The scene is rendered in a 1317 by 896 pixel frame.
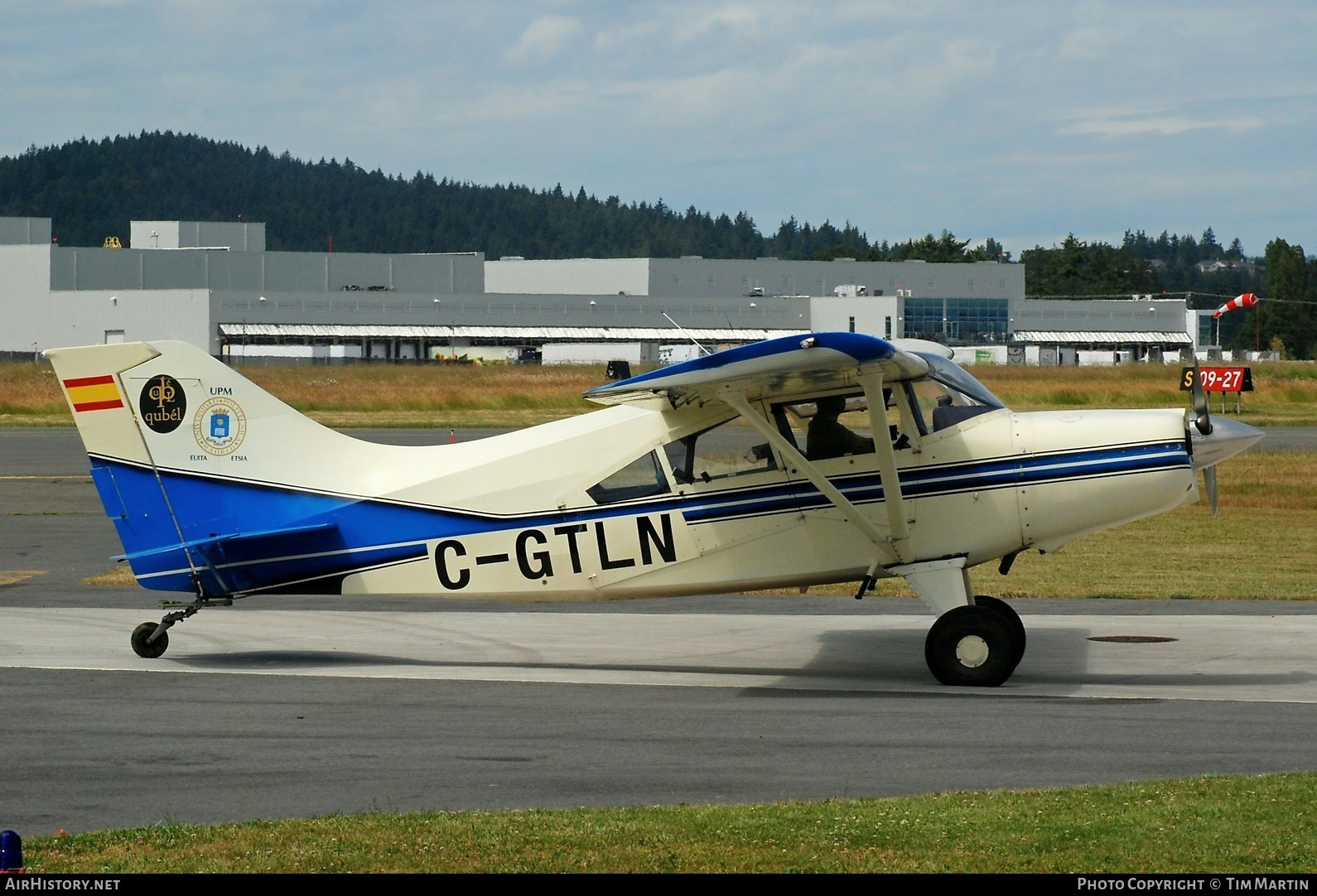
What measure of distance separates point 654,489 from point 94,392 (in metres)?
4.73

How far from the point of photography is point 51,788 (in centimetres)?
794

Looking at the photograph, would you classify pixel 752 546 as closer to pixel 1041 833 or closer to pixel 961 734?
pixel 961 734

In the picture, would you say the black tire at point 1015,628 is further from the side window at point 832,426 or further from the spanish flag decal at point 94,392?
the spanish flag decal at point 94,392

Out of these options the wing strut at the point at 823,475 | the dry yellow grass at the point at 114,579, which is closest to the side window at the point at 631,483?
the wing strut at the point at 823,475

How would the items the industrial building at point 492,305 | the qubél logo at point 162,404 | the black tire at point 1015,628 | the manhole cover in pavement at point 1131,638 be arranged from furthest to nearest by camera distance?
the industrial building at point 492,305 < the manhole cover in pavement at point 1131,638 < the qubél logo at point 162,404 < the black tire at point 1015,628

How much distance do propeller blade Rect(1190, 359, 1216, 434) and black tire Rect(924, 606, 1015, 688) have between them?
7.08 ft

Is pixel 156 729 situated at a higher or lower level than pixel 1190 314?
lower

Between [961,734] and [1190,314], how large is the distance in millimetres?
130679

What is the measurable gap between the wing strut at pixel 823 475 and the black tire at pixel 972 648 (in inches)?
24.4

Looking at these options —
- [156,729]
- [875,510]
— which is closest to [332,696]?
[156,729]

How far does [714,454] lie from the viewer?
38.4ft

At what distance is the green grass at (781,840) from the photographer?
609cm

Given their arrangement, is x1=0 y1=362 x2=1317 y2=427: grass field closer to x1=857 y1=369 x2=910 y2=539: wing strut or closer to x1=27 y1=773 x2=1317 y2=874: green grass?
x1=857 y1=369 x2=910 y2=539: wing strut

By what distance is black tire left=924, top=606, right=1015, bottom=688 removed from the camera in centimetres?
1095
